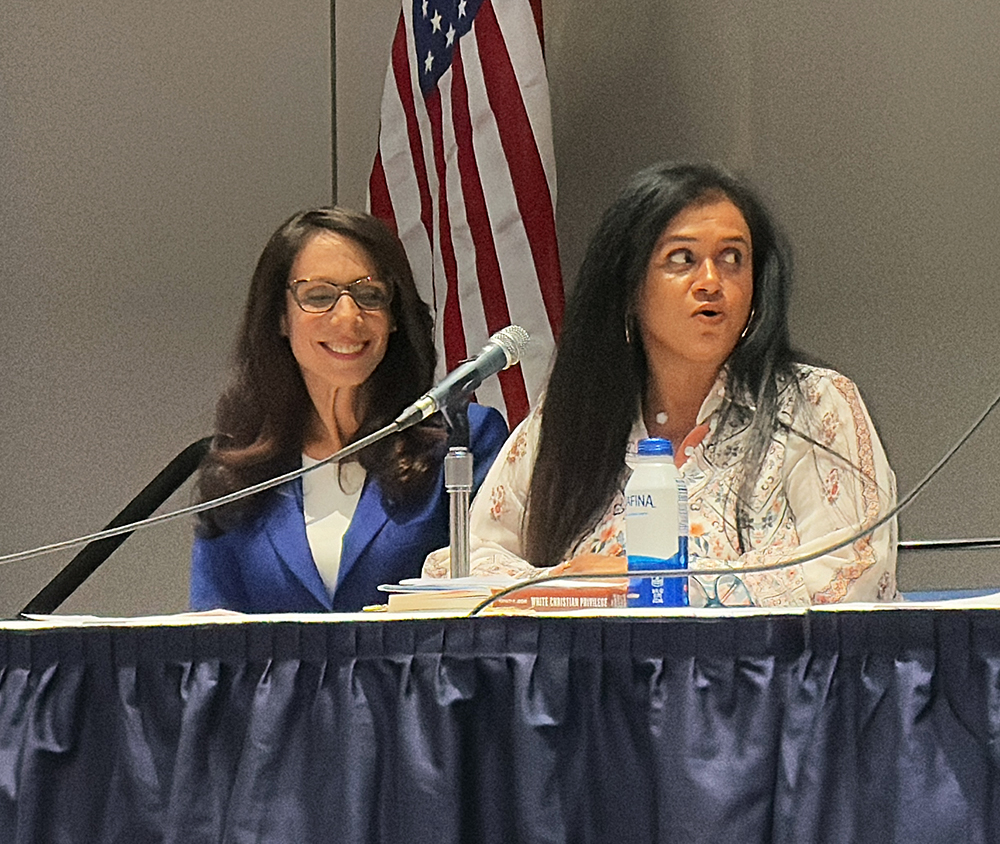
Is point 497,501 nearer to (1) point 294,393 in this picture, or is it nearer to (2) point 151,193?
(1) point 294,393

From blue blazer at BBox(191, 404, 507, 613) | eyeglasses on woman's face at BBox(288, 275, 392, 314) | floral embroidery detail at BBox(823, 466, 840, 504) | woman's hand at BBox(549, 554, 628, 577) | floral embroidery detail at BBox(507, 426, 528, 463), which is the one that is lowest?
blue blazer at BBox(191, 404, 507, 613)

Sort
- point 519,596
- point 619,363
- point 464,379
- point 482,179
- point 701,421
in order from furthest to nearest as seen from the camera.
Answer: point 482,179
point 619,363
point 701,421
point 464,379
point 519,596

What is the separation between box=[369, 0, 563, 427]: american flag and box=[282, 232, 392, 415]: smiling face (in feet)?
3.01

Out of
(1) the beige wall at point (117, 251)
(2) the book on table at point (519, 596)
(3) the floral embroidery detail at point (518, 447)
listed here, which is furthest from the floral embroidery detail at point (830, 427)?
(1) the beige wall at point (117, 251)

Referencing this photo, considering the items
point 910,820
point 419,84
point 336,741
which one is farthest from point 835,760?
point 419,84

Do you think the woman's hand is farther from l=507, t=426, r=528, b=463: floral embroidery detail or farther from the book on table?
l=507, t=426, r=528, b=463: floral embroidery detail

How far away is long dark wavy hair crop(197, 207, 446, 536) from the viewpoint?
2605 mm

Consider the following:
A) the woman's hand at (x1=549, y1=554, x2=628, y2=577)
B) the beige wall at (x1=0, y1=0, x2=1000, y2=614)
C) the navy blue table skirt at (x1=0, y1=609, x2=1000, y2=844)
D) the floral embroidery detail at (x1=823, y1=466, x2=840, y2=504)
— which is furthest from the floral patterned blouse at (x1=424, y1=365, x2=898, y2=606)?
the beige wall at (x1=0, y1=0, x2=1000, y2=614)

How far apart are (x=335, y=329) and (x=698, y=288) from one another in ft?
2.03

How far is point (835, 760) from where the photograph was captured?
127cm

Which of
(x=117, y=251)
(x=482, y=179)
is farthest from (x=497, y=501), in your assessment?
(x=117, y=251)

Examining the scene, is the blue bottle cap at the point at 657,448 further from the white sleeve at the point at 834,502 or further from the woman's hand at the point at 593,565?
the white sleeve at the point at 834,502

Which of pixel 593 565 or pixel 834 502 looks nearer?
pixel 593 565

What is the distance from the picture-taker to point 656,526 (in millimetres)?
1729
